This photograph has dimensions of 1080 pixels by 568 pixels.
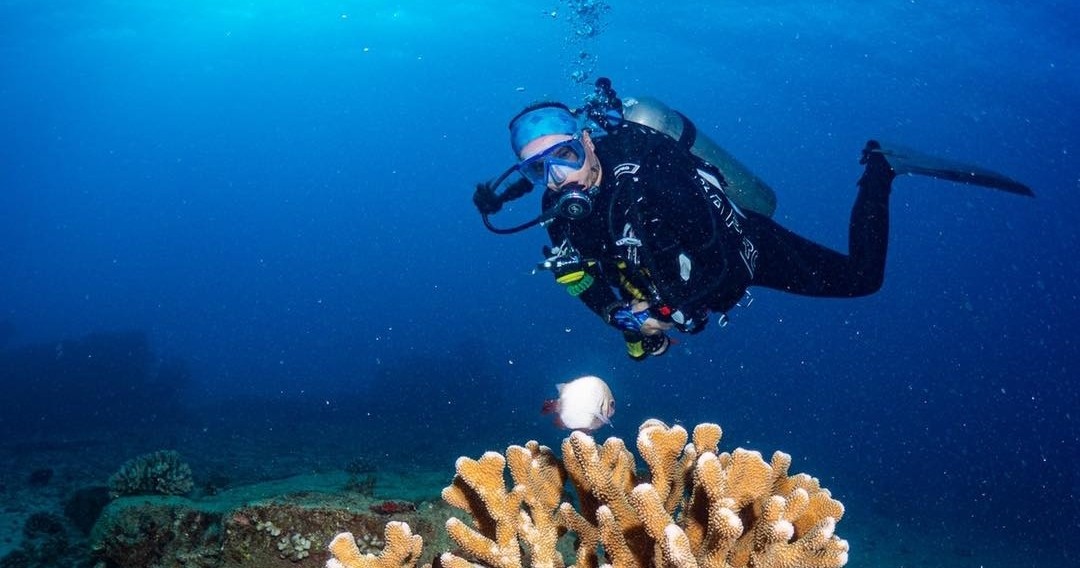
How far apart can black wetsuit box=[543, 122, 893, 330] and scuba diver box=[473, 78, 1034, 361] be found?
0.01 meters

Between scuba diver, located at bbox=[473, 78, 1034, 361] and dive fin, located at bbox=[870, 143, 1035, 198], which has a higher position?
dive fin, located at bbox=[870, 143, 1035, 198]

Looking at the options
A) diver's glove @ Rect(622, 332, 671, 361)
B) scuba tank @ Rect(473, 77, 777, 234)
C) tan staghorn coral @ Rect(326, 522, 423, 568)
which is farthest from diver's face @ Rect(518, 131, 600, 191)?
tan staghorn coral @ Rect(326, 522, 423, 568)

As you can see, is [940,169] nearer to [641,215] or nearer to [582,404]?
[641,215]

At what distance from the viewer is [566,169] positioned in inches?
217

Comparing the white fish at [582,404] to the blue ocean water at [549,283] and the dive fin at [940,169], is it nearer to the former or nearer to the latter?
the blue ocean water at [549,283]

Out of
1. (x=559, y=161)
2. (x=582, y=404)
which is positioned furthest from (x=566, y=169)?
(x=582, y=404)

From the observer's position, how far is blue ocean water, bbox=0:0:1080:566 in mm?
22359

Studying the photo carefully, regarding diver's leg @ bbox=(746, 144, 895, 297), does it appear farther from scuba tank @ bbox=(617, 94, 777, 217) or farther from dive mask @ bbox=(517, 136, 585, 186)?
dive mask @ bbox=(517, 136, 585, 186)

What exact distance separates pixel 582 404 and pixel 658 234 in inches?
85.9

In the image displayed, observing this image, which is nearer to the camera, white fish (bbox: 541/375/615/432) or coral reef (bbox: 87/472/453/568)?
white fish (bbox: 541/375/615/432)

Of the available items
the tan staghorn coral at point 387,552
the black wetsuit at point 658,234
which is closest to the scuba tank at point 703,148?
the black wetsuit at point 658,234

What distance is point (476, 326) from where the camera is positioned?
199 ft

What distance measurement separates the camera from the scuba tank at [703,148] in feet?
21.5

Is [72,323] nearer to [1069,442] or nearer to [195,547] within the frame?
[195,547]
